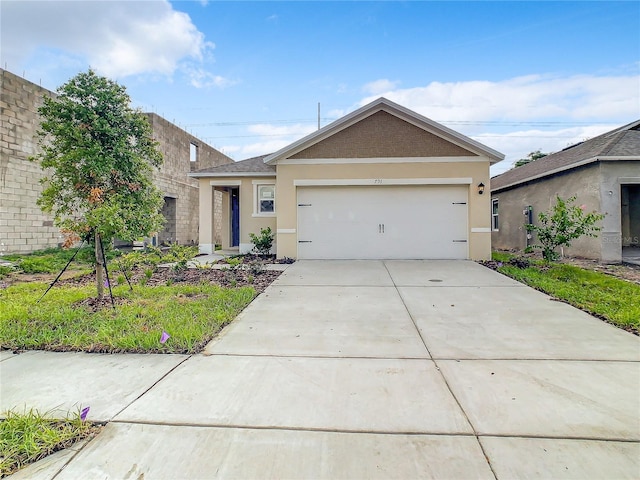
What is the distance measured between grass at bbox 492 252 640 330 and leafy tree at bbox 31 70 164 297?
687 cm

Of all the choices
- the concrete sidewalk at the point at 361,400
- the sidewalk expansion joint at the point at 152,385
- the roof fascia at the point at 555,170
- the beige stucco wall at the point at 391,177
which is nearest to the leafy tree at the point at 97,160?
the concrete sidewalk at the point at 361,400

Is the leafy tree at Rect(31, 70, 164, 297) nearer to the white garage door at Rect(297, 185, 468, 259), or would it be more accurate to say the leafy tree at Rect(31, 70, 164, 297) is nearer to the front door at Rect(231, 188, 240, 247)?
the white garage door at Rect(297, 185, 468, 259)

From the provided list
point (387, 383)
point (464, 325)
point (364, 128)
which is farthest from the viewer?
point (364, 128)

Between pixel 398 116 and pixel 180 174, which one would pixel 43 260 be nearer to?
pixel 180 174

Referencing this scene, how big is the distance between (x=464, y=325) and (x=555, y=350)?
102cm

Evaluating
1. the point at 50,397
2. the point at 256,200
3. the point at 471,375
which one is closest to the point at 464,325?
the point at 471,375

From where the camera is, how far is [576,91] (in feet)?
48.0

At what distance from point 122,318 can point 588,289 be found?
7731 mm

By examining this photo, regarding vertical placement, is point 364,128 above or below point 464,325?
above

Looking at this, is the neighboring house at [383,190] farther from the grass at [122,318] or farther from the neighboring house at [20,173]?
the grass at [122,318]

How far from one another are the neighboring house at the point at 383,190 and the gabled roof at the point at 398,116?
3cm

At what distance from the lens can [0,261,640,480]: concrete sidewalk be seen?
1.88m

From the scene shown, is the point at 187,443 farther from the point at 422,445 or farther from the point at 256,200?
the point at 256,200

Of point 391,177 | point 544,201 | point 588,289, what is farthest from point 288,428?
point 544,201
